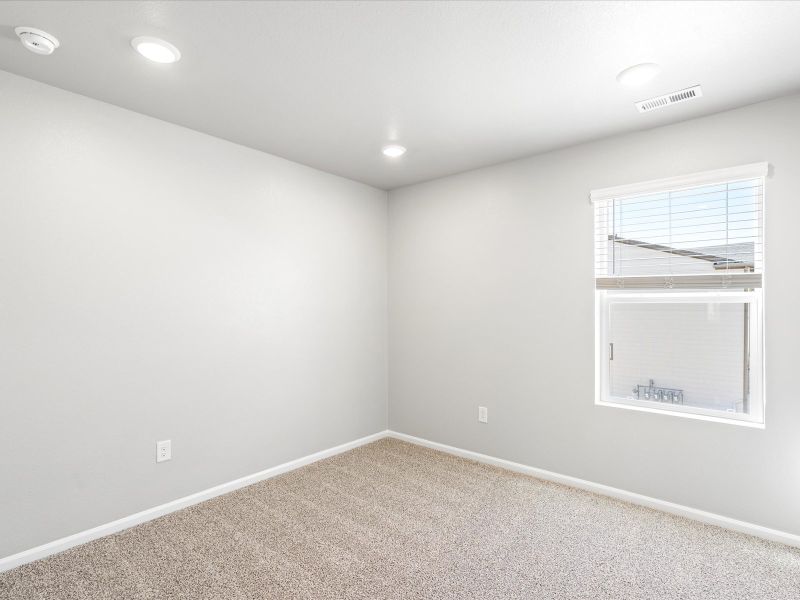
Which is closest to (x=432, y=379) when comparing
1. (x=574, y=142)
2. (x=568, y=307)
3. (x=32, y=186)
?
(x=568, y=307)

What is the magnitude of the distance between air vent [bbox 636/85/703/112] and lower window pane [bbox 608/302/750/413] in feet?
3.95

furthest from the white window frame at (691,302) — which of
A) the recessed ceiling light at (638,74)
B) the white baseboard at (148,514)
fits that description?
the white baseboard at (148,514)

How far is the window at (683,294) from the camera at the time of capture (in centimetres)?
249

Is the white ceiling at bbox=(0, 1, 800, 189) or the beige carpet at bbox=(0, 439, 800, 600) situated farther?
the beige carpet at bbox=(0, 439, 800, 600)

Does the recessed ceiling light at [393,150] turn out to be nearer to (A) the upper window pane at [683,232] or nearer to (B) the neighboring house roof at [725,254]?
(A) the upper window pane at [683,232]

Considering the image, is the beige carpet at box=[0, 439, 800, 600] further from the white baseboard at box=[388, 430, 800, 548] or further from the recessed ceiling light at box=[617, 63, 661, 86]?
the recessed ceiling light at box=[617, 63, 661, 86]

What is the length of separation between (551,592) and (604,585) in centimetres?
27

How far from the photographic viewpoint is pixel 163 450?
8.74ft

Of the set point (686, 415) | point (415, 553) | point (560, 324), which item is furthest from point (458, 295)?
point (415, 553)

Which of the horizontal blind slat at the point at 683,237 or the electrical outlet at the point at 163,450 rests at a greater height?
the horizontal blind slat at the point at 683,237

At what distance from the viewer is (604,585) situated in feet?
6.58

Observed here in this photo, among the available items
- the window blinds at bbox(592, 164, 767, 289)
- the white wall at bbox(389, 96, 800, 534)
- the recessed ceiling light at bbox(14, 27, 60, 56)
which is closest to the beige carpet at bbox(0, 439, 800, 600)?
the white wall at bbox(389, 96, 800, 534)

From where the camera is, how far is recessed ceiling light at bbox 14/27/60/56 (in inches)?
70.3

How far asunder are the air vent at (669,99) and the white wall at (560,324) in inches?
13.5
